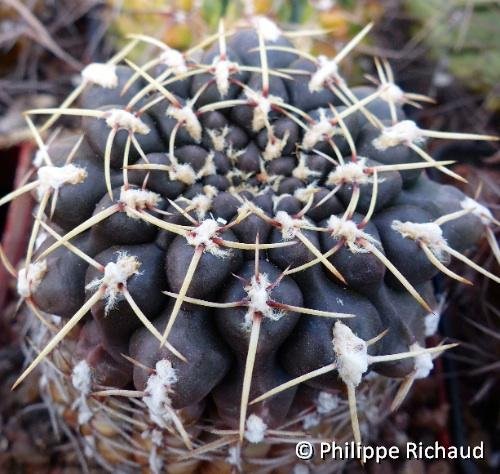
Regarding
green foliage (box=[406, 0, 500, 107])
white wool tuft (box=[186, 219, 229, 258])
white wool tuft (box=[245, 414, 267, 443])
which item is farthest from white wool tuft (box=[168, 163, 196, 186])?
green foliage (box=[406, 0, 500, 107])

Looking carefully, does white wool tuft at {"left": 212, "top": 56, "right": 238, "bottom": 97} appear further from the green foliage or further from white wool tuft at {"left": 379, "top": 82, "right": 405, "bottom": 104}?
the green foliage

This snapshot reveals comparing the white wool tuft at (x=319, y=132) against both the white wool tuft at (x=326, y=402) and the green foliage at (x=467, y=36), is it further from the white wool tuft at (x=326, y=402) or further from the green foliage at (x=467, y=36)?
the green foliage at (x=467, y=36)

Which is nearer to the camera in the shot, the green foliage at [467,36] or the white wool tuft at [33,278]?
the white wool tuft at [33,278]

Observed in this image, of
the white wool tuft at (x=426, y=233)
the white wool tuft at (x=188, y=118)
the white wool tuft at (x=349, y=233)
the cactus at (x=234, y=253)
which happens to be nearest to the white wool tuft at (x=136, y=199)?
the cactus at (x=234, y=253)

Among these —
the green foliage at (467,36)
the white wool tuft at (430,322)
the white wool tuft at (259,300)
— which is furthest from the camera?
the green foliage at (467,36)

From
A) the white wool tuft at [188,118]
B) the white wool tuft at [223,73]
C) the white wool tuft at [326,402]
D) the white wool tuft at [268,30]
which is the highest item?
the white wool tuft at [268,30]

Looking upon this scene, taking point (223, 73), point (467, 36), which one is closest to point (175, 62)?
point (223, 73)

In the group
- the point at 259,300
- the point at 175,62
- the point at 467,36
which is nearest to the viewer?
the point at 259,300

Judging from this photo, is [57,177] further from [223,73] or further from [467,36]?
[467,36]
